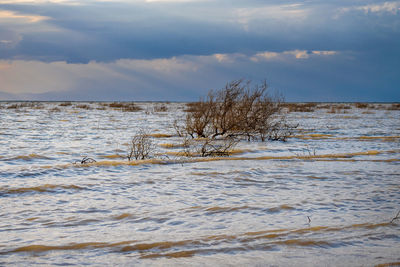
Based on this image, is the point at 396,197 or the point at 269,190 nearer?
the point at 396,197

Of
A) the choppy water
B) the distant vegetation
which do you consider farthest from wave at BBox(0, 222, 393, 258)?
the distant vegetation

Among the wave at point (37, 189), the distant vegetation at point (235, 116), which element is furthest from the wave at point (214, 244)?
the distant vegetation at point (235, 116)

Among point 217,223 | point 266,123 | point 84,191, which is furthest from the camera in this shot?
point 266,123

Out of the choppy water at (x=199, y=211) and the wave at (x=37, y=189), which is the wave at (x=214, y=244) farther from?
the wave at (x=37, y=189)

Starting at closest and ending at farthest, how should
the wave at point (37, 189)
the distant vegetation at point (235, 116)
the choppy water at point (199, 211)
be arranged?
the choppy water at point (199, 211), the wave at point (37, 189), the distant vegetation at point (235, 116)

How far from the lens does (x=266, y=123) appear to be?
16.0 m

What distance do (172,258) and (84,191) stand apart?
3.28 metres

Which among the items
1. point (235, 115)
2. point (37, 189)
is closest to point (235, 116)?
point (235, 115)

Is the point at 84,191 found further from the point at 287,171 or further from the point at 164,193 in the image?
the point at 287,171

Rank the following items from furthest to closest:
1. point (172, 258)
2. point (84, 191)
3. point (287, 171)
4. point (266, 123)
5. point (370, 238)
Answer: point (266, 123), point (287, 171), point (84, 191), point (370, 238), point (172, 258)

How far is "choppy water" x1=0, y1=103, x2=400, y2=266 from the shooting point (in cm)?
393

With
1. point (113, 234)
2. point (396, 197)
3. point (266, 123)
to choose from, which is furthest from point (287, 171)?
point (266, 123)

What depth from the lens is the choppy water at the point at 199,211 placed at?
3.93 metres

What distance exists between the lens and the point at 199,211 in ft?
18.0
